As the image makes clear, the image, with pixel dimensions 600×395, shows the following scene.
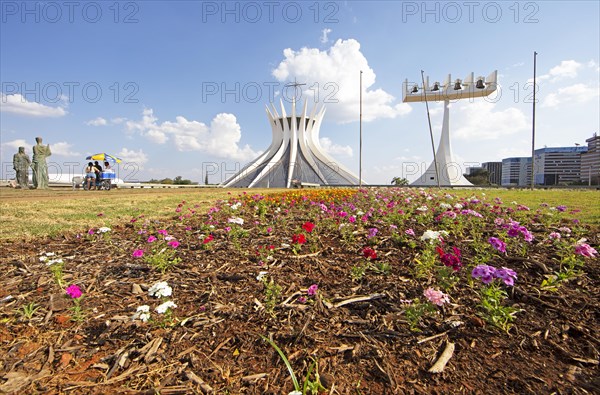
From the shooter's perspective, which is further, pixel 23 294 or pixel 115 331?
pixel 23 294

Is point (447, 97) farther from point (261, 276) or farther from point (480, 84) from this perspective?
point (261, 276)

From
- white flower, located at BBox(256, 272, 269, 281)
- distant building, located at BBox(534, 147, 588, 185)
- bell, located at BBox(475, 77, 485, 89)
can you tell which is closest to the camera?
white flower, located at BBox(256, 272, 269, 281)

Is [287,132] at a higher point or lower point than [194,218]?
higher

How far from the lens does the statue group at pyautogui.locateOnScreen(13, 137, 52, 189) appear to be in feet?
42.3

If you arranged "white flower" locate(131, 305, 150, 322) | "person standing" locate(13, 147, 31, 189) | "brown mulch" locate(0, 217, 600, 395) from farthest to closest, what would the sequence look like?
"person standing" locate(13, 147, 31, 189)
"white flower" locate(131, 305, 150, 322)
"brown mulch" locate(0, 217, 600, 395)

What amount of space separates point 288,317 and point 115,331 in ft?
3.11

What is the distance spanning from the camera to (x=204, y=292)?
2084 mm

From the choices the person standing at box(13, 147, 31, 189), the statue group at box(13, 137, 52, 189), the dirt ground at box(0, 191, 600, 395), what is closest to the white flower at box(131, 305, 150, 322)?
the dirt ground at box(0, 191, 600, 395)

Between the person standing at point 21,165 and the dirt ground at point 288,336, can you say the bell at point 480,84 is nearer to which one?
the dirt ground at point 288,336

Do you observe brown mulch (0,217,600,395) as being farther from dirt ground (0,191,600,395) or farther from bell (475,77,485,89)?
bell (475,77,485,89)

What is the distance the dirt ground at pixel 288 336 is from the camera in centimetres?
129

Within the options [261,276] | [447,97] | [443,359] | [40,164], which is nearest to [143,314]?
[261,276]

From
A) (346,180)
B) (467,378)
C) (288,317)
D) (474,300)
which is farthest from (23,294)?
(346,180)

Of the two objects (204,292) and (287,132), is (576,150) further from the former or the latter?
(204,292)
